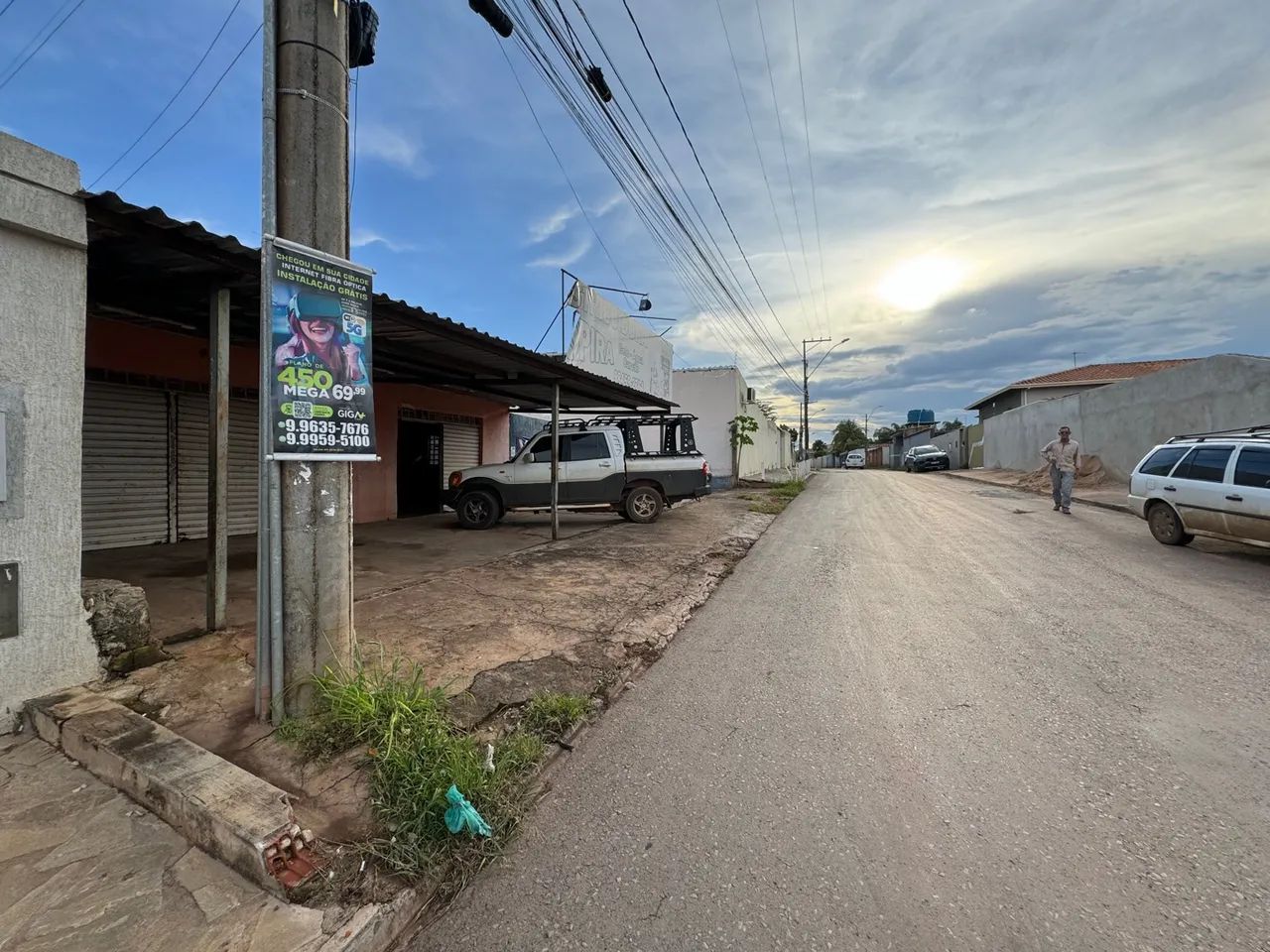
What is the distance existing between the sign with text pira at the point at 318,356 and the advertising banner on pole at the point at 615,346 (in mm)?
9316

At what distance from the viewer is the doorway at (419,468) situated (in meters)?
12.6

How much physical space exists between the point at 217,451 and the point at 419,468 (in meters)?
8.55

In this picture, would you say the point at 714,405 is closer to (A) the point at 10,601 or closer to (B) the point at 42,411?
(B) the point at 42,411

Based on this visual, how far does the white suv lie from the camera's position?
24.2ft

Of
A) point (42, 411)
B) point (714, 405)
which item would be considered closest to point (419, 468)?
point (42, 411)

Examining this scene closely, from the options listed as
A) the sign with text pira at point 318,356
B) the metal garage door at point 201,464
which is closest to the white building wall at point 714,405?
the metal garage door at point 201,464

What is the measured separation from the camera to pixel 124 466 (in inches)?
303

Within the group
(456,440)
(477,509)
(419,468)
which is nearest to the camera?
(477,509)

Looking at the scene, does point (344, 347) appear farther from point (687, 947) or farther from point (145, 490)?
point (145, 490)

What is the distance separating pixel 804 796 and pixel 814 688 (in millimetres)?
1241

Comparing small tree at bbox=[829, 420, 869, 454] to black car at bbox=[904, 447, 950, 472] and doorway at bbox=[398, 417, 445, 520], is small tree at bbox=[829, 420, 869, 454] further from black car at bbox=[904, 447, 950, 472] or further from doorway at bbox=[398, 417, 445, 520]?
doorway at bbox=[398, 417, 445, 520]

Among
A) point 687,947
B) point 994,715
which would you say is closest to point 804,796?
point 687,947

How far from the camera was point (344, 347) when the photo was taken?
3342mm

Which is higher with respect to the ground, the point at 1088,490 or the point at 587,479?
the point at 587,479
